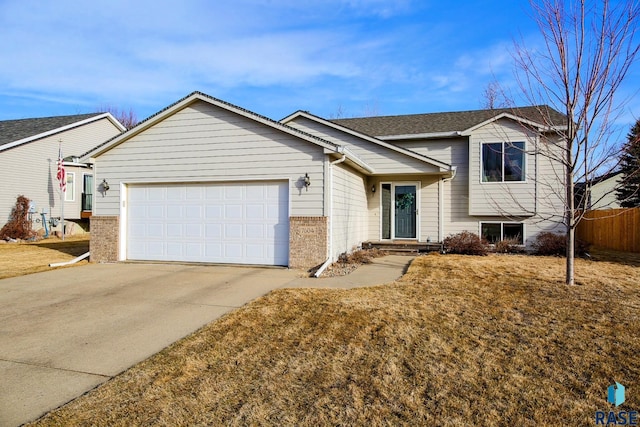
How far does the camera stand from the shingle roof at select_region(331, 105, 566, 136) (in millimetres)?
14125

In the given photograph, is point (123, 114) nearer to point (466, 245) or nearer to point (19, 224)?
point (19, 224)

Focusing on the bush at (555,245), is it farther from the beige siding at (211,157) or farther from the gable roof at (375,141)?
the beige siding at (211,157)

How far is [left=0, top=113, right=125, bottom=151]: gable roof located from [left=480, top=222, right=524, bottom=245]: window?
20.7 meters

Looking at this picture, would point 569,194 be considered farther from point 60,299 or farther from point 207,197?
point 60,299

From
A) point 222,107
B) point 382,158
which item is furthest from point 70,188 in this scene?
point 382,158

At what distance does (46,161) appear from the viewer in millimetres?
20109

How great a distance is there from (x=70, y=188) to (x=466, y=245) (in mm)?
20374

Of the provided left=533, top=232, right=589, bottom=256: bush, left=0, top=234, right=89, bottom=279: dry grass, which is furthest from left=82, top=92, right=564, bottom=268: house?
left=0, top=234, right=89, bottom=279: dry grass

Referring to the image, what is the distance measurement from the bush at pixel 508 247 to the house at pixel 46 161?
16.7 m

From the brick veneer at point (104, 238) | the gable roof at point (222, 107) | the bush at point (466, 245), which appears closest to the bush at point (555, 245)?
the bush at point (466, 245)

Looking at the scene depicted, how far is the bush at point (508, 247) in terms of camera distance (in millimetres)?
13203

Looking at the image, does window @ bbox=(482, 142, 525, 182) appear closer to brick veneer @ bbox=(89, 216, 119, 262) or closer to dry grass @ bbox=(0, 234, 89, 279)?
brick veneer @ bbox=(89, 216, 119, 262)

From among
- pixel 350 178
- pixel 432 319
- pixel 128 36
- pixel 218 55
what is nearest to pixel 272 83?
pixel 218 55

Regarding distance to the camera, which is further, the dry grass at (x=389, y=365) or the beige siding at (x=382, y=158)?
the beige siding at (x=382, y=158)
